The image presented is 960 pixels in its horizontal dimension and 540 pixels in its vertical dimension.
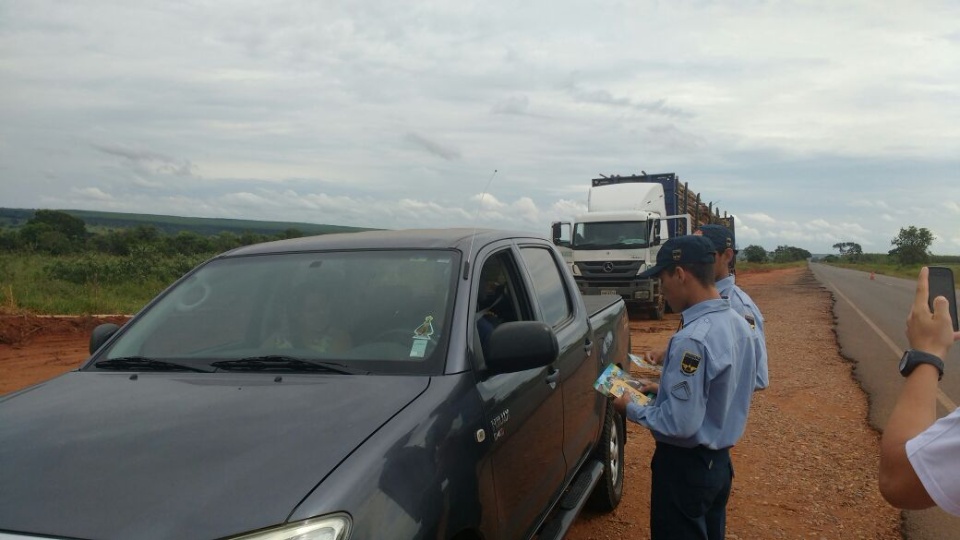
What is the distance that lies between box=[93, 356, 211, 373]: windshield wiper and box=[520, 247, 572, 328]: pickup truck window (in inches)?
71.7

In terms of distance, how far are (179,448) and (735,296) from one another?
3.03m

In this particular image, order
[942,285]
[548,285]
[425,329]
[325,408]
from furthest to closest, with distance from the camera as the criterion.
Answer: [548,285] → [425,329] → [325,408] → [942,285]

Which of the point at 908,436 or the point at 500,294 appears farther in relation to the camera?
the point at 500,294

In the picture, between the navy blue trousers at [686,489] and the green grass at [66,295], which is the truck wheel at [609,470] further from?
the green grass at [66,295]

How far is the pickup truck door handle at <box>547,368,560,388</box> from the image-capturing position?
3271mm

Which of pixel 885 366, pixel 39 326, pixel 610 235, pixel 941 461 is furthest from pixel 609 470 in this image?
pixel 610 235

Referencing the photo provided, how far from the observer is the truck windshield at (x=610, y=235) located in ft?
54.4

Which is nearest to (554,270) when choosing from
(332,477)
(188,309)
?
(188,309)

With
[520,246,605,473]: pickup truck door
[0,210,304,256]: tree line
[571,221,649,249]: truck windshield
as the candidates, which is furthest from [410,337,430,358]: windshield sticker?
[0,210,304,256]: tree line

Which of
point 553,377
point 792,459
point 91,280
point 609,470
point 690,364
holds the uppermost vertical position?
point 690,364

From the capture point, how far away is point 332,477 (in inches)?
70.2

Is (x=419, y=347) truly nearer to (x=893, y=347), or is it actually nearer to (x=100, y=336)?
(x=100, y=336)

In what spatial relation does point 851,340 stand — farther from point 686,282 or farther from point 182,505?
point 182,505

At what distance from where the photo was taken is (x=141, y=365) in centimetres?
279
